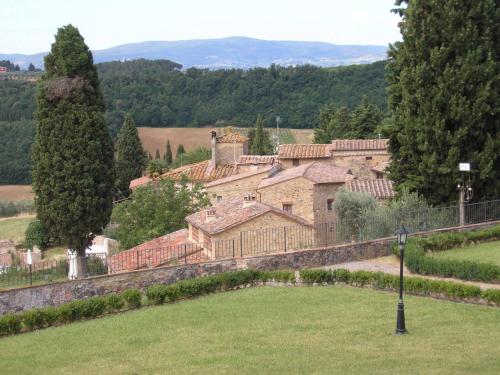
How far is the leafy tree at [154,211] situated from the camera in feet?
125

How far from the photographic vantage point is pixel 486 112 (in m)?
27.4

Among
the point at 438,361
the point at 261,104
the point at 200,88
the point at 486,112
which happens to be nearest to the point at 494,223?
the point at 486,112

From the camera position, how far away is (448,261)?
21141mm

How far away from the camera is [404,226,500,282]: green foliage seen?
2011 cm

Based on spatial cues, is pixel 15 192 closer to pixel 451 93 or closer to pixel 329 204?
pixel 329 204

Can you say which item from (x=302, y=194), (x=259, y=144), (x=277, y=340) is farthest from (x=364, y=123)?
(x=277, y=340)

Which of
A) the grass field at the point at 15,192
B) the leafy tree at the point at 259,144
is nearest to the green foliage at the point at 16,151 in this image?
the grass field at the point at 15,192

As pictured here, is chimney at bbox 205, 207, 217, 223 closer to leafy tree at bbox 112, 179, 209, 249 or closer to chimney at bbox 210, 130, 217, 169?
leafy tree at bbox 112, 179, 209, 249

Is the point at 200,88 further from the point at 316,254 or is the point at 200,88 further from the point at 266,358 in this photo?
the point at 266,358

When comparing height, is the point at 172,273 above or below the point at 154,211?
above

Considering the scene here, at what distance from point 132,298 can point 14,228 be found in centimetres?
4689

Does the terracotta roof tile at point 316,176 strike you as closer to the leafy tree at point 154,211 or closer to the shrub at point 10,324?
the leafy tree at point 154,211

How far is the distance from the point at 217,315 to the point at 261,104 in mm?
109754

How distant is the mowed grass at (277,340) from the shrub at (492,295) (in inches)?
14.7
